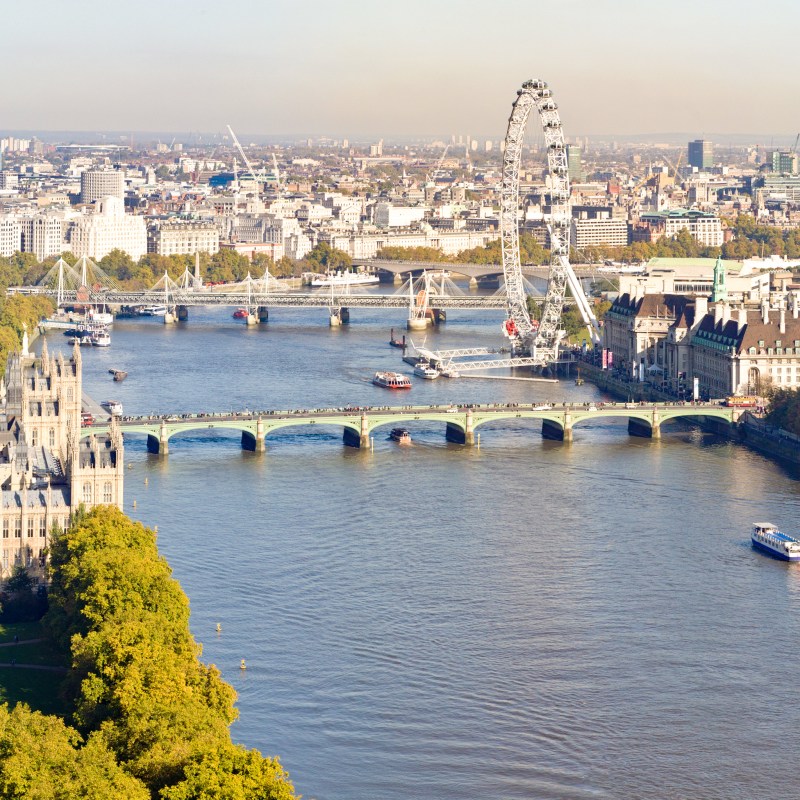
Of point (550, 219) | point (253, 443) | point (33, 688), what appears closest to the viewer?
point (33, 688)

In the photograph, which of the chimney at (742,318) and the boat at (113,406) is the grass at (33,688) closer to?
the boat at (113,406)

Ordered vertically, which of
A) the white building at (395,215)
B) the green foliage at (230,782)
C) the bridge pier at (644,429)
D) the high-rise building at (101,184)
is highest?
the high-rise building at (101,184)

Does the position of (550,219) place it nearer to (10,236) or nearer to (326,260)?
(326,260)

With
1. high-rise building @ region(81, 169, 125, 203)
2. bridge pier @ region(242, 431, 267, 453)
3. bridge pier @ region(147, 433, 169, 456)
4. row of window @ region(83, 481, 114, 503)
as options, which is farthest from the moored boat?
high-rise building @ region(81, 169, 125, 203)

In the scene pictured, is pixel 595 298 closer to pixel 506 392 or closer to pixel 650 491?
pixel 506 392

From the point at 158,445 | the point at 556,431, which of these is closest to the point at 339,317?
the point at 556,431

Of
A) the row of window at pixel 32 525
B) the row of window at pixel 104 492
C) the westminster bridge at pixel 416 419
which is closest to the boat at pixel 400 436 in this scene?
the westminster bridge at pixel 416 419
